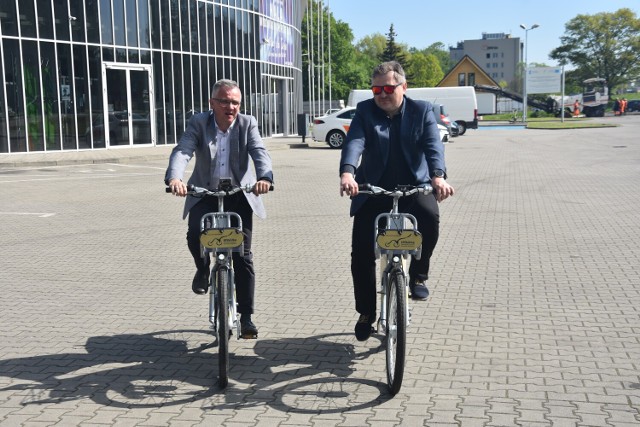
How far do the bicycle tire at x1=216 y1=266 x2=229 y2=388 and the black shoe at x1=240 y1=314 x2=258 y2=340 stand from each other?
71 cm

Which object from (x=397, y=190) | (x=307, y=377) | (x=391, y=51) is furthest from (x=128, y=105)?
(x=391, y=51)

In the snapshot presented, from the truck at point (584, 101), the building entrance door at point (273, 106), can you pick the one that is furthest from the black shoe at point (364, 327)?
the truck at point (584, 101)

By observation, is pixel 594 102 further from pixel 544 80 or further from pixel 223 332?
pixel 223 332

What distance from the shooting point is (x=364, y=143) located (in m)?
4.79

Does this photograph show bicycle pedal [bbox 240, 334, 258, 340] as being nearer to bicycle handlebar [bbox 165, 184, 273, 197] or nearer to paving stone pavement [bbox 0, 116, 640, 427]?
paving stone pavement [bbox 0, 116, 640, 427]

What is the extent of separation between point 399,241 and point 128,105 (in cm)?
2594

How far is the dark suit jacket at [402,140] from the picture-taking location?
15.4 ft

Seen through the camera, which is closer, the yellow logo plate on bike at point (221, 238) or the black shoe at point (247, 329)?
the yellow logo plate on bike at point (221, 238)

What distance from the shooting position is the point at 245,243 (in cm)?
497

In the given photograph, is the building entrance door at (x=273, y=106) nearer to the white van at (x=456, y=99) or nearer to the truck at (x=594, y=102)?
the white van at (x=456, y=99)

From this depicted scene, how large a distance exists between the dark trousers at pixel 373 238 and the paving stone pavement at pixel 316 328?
392 mm

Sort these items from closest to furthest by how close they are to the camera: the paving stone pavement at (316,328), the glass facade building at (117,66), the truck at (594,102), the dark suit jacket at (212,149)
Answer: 1. the paving stone pavement at (316,328)
2. the dark suit jacket at (212,149)
3. the glass facade building at (117,66)
4. the truck at (594,102)

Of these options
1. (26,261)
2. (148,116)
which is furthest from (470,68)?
(26,261)

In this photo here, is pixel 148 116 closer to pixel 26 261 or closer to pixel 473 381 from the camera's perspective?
pixel 26 261
